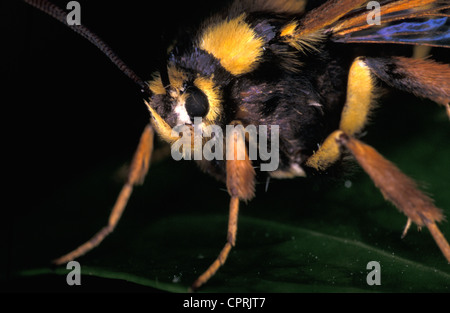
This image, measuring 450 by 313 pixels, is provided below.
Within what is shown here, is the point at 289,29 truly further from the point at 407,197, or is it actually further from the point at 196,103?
the point at 407,197

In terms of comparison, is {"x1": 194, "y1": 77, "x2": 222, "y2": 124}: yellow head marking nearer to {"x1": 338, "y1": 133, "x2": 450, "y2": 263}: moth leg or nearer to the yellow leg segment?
the yellow leg segment

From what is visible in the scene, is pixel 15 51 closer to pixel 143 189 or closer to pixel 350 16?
pixel 143 189

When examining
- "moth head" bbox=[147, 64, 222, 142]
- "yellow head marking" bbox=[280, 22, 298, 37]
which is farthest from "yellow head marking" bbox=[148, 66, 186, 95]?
"yellow head marking" bbox=[280, 22, 298, 37]

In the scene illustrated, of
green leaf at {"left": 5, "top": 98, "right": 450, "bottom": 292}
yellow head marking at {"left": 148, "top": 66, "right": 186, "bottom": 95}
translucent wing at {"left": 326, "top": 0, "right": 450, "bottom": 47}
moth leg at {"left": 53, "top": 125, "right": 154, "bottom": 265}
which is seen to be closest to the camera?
green leaf at {"left": 5, "top": 98, "right": 450, "bottom": 292}

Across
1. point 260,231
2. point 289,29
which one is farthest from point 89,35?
point 260,231

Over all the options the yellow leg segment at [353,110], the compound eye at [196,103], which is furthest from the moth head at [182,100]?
the yellow leg segment at [353,110]

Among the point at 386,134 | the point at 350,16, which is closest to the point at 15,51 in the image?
the point at 350,16

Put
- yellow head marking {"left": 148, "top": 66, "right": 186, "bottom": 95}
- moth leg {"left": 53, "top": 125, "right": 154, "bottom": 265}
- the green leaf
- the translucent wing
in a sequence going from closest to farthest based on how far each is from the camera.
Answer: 1. the green leaf
2. the translucent wing
3. yellow head marking {"left": 148, "top": 66, "right": 186, "bottom": 95}
4. moth leg {"left": 53, "top": 125, "right": 154, "bottom": 265}

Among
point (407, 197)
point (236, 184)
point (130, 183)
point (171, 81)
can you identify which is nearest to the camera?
point (407, 197)
